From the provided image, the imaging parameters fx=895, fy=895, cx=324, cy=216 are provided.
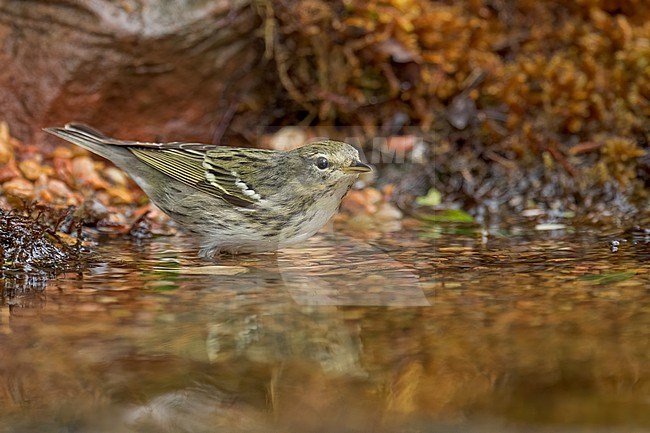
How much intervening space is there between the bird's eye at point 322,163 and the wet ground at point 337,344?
47 cm

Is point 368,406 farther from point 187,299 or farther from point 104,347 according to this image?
point 187,299

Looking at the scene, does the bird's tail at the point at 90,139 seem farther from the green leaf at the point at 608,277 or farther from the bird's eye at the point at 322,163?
the green leaf at the point at 608,277

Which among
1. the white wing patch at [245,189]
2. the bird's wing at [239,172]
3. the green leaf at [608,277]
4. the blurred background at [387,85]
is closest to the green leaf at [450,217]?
the blurred background at [387,85]

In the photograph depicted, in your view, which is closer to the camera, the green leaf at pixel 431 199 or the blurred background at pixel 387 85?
the blurred background at pixel 387 85

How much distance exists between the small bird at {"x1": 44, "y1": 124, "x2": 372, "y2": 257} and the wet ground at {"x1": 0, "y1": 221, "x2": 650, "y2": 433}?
0.74ft

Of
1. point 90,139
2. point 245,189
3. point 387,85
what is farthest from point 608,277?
point 387,85

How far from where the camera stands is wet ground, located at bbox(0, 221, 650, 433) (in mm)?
2193

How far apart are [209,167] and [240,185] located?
0.91 feet

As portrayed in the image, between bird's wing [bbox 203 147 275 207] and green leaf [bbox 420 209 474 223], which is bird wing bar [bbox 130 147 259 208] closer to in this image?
bird's wing [bbox 203 147 275 207]

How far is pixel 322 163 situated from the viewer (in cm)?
452

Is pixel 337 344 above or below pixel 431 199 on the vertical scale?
below

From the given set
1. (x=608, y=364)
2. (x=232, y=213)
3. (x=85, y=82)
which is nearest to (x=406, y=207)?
(x=232, y=213)

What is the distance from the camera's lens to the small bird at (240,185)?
454 centimetres

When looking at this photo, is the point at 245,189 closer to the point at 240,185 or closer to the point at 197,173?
the point at 240,185
